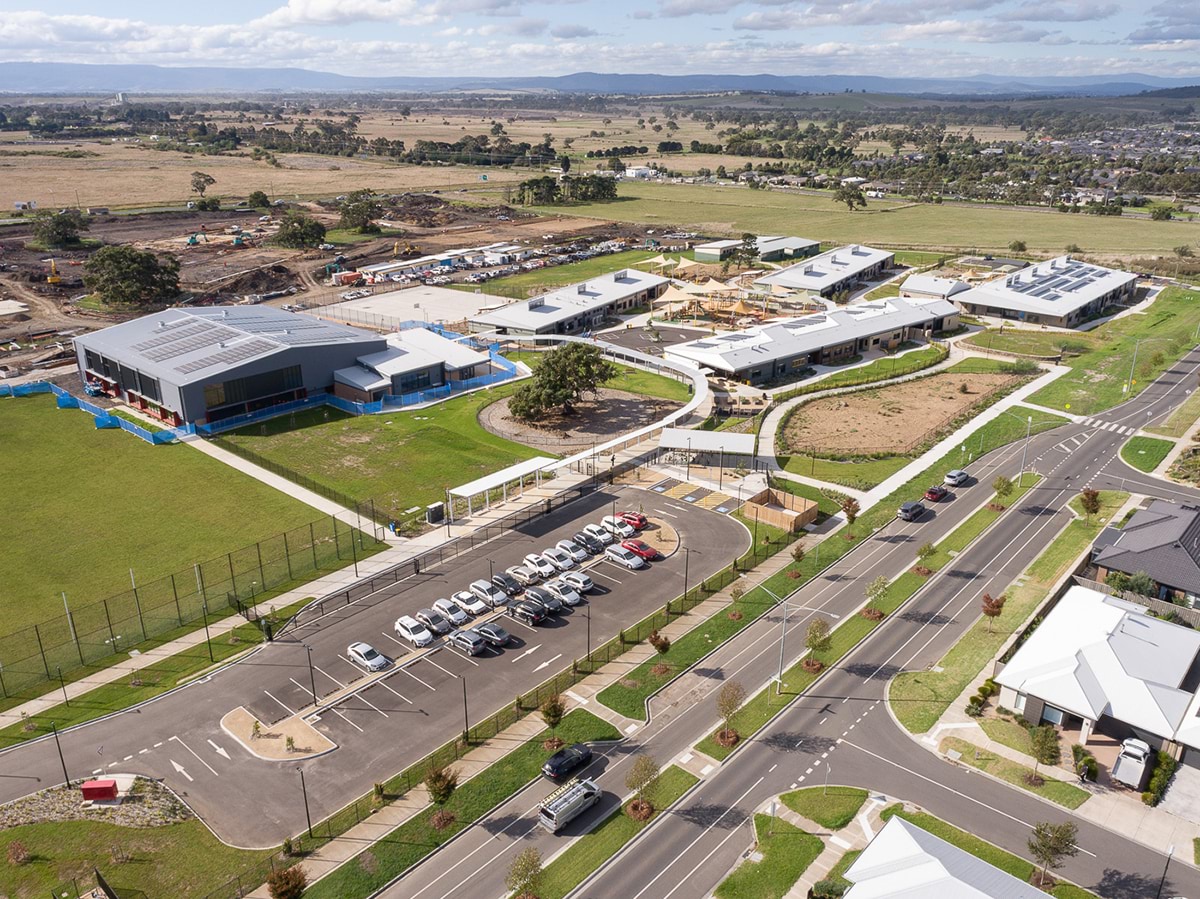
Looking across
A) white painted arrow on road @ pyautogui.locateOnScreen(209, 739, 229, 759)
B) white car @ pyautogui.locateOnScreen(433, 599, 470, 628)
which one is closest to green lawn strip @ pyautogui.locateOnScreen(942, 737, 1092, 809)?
white car @ pyautogui.locateOnScreen(433, 599, 470, 628)

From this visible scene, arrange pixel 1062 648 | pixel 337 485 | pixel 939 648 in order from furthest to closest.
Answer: pixel 337 485 → pixel 939 648 → pixel 1062 648

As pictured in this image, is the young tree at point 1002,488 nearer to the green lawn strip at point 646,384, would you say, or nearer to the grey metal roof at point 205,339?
the green lawn strip at point 646,384

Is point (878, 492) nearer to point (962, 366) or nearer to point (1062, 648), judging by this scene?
point (1062, 648)

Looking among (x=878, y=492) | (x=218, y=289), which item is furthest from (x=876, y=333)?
(x=218, y=289)

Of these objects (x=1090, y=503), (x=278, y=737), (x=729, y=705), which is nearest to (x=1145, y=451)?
(x=1090, y=503)

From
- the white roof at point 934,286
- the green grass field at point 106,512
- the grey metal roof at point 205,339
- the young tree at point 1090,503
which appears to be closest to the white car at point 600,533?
the green grass field at point 106,512

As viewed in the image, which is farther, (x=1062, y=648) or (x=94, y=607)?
(x=94, y=607)
